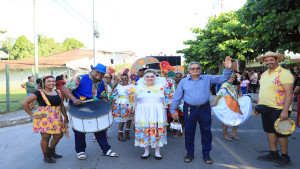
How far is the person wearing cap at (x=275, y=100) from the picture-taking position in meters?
3.78

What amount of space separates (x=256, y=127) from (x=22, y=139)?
6.48 meters

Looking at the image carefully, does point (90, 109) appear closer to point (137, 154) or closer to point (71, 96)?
point (71, 96)

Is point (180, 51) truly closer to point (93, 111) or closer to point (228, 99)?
point (228, 99)

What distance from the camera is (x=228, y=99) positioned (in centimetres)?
543

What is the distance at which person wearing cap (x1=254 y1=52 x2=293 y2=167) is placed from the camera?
3779 millimetres

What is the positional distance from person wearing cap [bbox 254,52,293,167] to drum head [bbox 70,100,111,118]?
9.27 ft

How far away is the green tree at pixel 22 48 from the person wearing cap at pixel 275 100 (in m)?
59.6

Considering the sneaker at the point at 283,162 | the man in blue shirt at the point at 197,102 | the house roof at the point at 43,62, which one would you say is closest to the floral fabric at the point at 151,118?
the man in blue shirt at the point at 197,102

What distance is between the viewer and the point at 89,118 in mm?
3889

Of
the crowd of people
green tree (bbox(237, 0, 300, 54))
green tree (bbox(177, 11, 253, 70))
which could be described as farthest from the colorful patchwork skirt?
green tree (bbox(177, 11, 253, 70))

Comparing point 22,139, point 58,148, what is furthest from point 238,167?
point 22,139

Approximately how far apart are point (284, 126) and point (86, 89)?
3.50 meters

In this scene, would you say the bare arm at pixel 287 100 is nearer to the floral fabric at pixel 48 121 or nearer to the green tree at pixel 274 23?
the green tree at pixel 274 23

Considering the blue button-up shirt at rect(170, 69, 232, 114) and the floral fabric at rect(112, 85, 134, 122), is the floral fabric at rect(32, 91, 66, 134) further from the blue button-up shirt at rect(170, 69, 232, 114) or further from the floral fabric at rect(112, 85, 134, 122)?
the blue button-up shirt at rect(170, 69, 232, 114)
